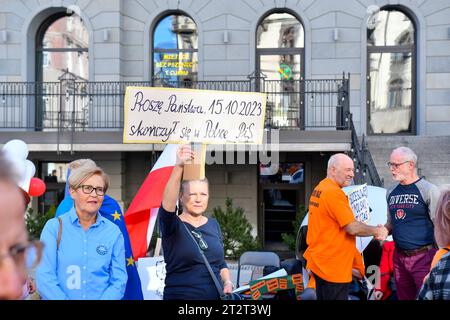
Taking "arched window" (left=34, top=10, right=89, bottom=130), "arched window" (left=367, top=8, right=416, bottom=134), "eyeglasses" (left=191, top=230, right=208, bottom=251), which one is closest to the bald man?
"eyeglasses" (left=191, top=230, right=208, bottom=251)

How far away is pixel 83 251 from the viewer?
3.27 metres

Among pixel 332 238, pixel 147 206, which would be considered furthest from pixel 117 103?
pixel 332 238

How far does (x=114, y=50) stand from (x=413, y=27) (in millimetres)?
7913

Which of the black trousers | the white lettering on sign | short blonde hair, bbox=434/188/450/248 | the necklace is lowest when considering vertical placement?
the black trousers

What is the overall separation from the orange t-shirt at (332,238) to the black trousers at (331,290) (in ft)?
0.14

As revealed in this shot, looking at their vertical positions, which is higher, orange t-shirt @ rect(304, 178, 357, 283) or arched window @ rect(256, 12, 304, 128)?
arched window @ rect(256, 12, 304, 128)

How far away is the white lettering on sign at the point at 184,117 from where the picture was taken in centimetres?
620

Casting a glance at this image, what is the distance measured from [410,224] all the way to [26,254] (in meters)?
4.53

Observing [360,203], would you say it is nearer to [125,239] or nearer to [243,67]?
[125,239]

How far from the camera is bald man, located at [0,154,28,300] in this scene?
1063 mm

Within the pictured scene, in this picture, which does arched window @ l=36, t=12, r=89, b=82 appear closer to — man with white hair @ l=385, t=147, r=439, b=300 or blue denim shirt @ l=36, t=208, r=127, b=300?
man with white hair @ l=385, t=147, r=439, b=300

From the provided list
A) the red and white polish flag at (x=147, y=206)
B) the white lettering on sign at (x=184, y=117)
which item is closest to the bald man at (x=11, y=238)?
the white lettering on sign at (x=184, y=117)

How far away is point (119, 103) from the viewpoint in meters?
13.3
